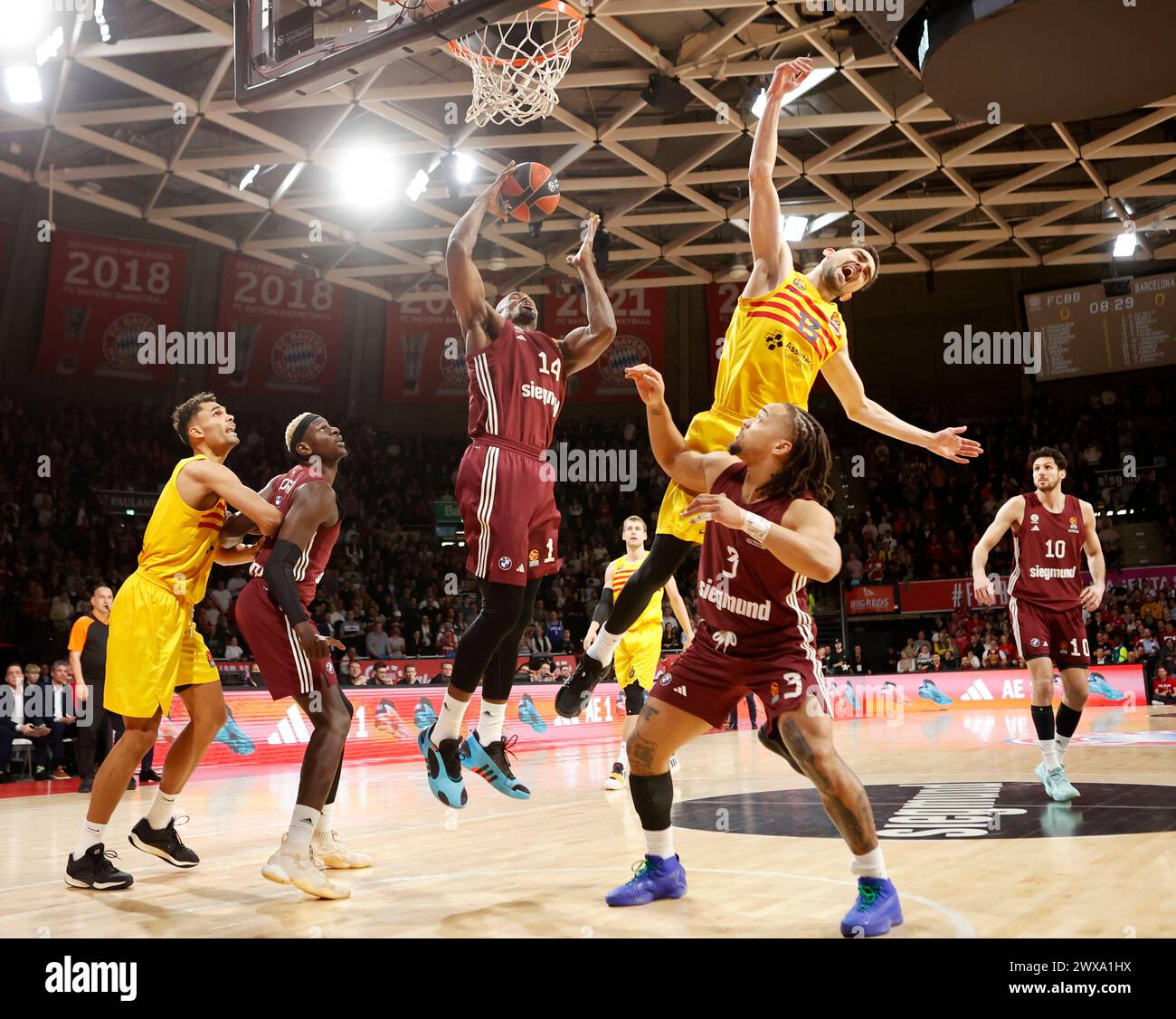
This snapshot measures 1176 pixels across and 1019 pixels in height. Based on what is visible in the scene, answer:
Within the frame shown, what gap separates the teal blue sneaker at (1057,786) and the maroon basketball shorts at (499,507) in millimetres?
4157

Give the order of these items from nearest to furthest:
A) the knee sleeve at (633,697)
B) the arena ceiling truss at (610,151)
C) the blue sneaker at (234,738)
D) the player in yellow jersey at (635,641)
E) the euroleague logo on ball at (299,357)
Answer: the player in yellow jersey at (635,641) < the knee sleeve at (633,697) < the blue sneaker at (234,738) < the arena ceiling truss at (610,151) < the euroleague logo on ball at (299,357)

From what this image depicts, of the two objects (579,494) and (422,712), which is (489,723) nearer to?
(422,712)

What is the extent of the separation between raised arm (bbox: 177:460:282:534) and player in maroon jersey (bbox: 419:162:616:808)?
0.94 m

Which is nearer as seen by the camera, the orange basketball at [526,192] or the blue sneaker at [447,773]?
the blue sneaker at [447,773]

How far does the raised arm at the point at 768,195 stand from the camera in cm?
477

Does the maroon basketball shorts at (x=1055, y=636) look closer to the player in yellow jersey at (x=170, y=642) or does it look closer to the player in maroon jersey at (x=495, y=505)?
the player in maroon jersey at (x=495, y=505)

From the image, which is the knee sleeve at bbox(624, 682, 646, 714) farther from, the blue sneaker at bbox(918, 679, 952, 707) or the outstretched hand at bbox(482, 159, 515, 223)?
the blue sneaker at bbox(918, 679, 952, 707)

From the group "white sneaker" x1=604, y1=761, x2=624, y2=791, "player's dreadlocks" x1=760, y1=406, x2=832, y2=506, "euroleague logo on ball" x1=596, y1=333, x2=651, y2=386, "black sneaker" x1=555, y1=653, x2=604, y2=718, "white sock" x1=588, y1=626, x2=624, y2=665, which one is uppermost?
"euroleague logo on ball" x1=596, y1=333, x2=651, y2=386

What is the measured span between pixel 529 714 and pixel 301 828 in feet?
32.5

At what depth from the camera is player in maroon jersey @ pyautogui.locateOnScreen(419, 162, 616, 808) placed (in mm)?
4852

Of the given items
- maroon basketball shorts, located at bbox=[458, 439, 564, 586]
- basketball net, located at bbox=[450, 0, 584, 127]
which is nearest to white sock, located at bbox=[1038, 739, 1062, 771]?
maroon basketball shorts, located at bbox=[458, 439, 564, 586]

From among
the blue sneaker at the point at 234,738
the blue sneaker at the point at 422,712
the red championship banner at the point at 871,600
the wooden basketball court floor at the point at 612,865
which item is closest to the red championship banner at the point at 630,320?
the red championship banner at the point at 871,600

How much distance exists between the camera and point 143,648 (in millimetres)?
5359
